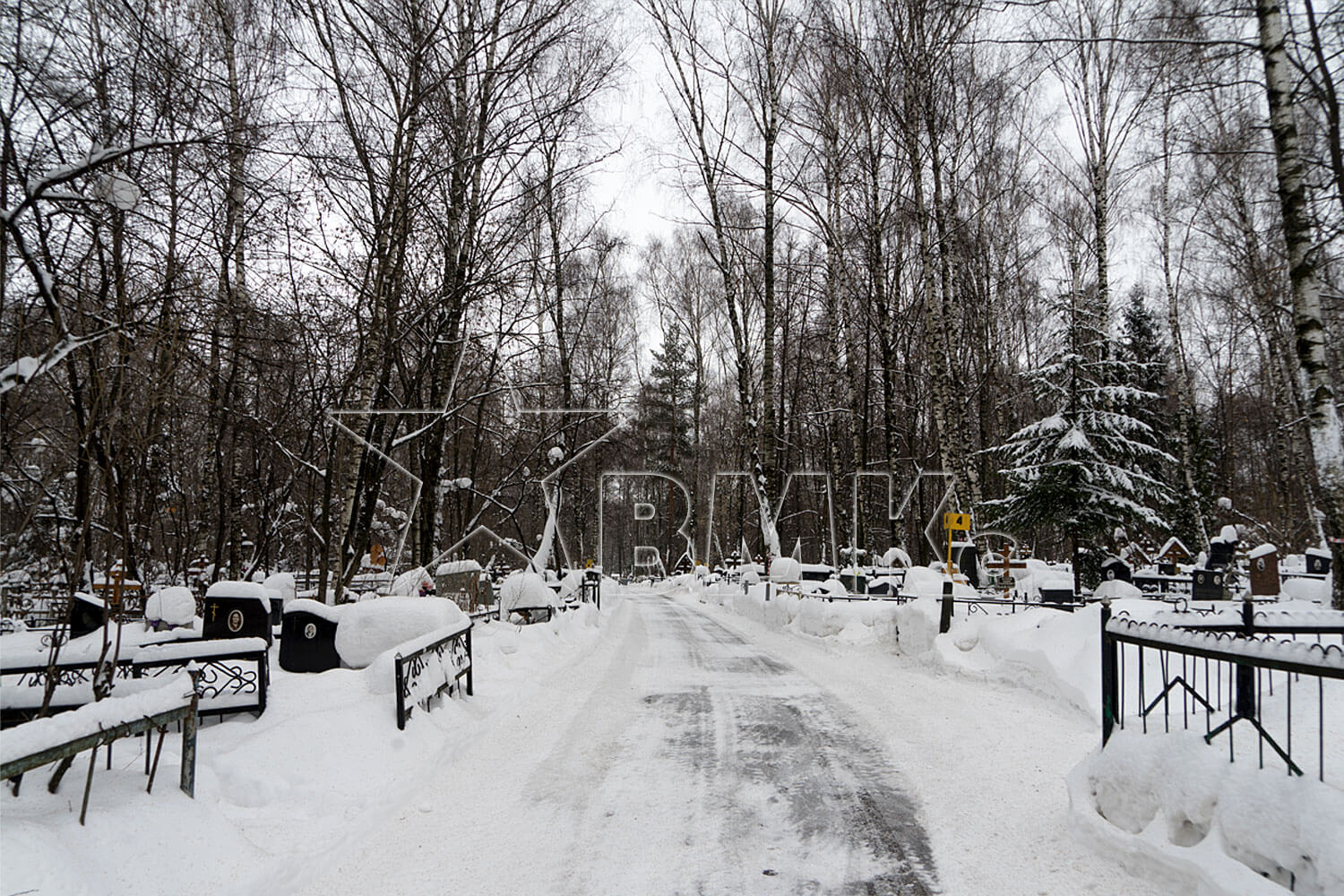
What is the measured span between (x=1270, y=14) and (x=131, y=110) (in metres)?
11.9

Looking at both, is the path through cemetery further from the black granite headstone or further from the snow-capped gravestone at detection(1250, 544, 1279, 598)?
the snow-capped gravestone at detection(1250, 544, 1279, 598)

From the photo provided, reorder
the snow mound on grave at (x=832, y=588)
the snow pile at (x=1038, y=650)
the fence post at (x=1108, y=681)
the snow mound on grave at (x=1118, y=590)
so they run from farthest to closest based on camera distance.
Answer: the snow mound on grave at (x=832, y=588)
the snow mound on grave at (x=1118, y=590)
the snow pile at (x=1038, y=650)
the fence post at (x=1108, y=681)

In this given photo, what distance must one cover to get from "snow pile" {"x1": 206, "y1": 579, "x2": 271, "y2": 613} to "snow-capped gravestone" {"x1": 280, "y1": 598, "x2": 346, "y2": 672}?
0.56 metres

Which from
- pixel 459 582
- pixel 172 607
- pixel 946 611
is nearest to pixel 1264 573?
pixel 946 611

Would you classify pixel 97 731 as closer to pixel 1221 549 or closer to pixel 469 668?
pixel 469 668

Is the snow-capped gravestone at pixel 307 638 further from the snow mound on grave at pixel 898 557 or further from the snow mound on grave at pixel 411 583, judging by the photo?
the snow mound on grave at pixel 898 557

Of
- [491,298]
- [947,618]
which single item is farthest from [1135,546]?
[491,298]

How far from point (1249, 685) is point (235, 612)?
349 inches

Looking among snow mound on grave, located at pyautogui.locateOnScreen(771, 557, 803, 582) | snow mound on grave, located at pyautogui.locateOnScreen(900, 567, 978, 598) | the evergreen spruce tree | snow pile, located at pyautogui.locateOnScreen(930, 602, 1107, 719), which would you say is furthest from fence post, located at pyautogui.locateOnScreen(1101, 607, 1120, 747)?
snow mound on grave, located at pyautogui.locateOnScreen(771, 557, 803, 582)

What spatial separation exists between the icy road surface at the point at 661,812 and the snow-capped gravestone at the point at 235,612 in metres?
3.12

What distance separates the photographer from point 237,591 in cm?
834

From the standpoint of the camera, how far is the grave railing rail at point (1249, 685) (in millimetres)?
3295

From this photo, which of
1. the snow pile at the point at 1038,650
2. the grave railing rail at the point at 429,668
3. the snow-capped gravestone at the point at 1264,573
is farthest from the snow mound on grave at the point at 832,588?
the grave railing rail at the point at 429,668

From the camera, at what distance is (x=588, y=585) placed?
2675 cm
